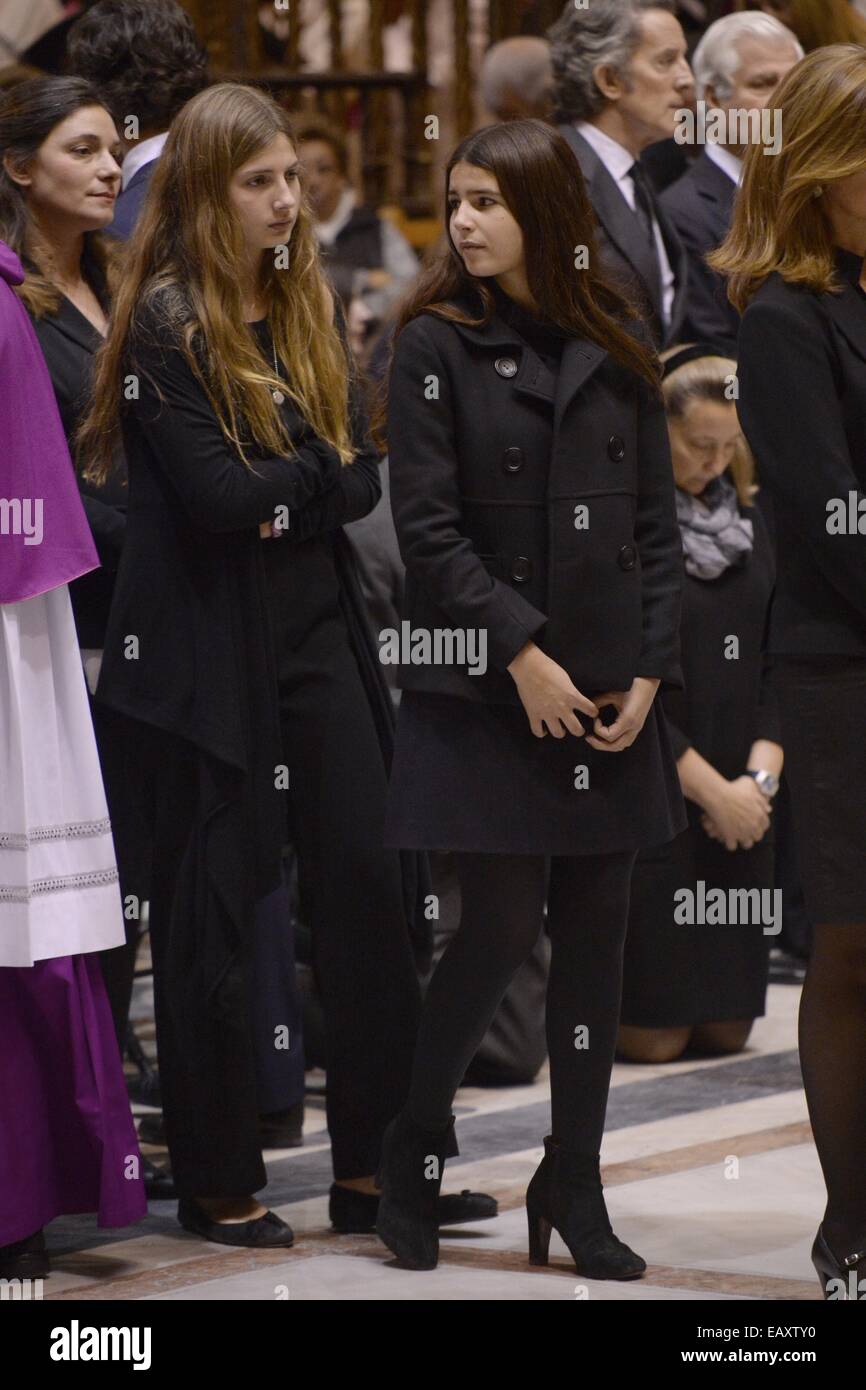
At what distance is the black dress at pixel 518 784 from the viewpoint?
3.41 meters

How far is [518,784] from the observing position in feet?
11.2

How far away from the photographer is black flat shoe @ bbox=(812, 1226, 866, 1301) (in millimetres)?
3061

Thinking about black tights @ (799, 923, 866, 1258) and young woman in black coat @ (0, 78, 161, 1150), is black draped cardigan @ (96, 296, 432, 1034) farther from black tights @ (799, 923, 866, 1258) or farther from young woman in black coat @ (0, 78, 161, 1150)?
black tights @ (799, 923, 866, 1258)

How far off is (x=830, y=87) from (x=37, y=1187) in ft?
6.61

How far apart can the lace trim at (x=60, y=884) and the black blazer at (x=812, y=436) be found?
3.78ft

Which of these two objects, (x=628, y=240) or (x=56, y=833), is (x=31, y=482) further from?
(x=628, y=240)

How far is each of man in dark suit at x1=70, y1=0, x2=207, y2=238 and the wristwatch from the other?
A: 6.14 feet

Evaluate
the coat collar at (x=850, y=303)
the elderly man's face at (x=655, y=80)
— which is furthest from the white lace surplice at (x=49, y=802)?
the elderly man's face at (x=655, y=80)

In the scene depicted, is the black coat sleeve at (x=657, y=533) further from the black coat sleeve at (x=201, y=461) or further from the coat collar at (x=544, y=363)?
the black coat sleeve at (x=201, y=461)

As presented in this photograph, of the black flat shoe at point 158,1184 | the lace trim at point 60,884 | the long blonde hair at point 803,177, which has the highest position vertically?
the long blonde hair at point 803,177

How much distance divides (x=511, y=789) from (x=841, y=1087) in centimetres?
67

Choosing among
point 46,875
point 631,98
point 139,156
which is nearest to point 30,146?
point 139,156

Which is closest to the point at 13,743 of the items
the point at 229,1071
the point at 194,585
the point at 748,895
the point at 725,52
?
the point at 194,585
